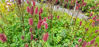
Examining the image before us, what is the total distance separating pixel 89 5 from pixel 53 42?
3523 mm

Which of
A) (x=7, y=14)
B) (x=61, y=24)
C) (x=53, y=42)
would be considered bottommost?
(x=53, y=42)

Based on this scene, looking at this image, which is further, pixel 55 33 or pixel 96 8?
pixel 96 8

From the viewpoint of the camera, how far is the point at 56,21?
262 cm

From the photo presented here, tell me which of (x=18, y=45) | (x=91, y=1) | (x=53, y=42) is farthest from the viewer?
(x=91, y=1)

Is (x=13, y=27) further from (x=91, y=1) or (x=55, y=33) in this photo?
(x=91, y=1)

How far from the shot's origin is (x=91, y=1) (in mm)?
4957

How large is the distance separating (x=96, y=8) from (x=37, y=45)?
3.81 metres

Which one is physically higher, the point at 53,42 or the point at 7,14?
the point at 7,14

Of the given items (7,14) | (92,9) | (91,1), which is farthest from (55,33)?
(91,1)

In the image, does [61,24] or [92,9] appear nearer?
[61,24]

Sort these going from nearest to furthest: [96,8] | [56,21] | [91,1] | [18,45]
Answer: [18,45], [56,21], [96,8], [91,1]

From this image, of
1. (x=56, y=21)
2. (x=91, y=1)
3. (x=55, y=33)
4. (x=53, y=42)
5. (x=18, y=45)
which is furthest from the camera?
(x=91, y=1)

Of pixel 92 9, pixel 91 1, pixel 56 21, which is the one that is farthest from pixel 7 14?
pixel 91 1

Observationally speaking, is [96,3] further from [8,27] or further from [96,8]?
[8,27]
